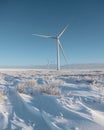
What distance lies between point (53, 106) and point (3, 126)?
1994 millimetres

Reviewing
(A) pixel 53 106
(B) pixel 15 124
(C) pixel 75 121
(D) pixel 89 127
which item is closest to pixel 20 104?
(A) pixel 53 106

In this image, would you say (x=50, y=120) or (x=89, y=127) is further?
(x=50, y=120)

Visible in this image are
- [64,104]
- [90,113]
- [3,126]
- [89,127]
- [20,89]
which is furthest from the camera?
[20,89]

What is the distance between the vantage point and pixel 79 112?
579 centimetres

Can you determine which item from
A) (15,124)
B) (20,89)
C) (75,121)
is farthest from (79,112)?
(20,89)

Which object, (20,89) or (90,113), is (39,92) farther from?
(90,113)

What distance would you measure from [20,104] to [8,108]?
504mm

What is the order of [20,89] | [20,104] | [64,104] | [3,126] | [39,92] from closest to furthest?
[3,126] → [64,104] → [20,104] → [39,92] → [20,89]

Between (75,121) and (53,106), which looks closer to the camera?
(75,121)

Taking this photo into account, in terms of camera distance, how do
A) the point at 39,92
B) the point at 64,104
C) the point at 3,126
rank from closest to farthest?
1. the point at 3,126
2. the point at 64,104
3. the point at 39,92

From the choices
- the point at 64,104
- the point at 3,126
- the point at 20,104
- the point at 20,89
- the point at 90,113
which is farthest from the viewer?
the point at 20,89

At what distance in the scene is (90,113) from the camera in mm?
5578

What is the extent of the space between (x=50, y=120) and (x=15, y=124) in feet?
2.59

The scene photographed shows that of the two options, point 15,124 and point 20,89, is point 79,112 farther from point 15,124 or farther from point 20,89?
point 20,89
